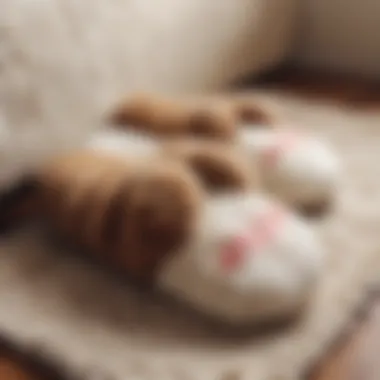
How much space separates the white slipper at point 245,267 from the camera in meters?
1.08

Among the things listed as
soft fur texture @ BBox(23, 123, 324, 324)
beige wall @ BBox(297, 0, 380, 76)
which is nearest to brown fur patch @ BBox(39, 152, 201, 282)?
soft fur texture @ BBox(23, 123, 324, 324)

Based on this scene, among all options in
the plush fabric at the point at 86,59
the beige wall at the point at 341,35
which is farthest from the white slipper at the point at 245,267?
the beige wall at the point at 341,35

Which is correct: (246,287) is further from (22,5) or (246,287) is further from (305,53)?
(305,53)

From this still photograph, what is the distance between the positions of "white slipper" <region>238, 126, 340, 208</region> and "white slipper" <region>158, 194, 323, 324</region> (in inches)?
6.1

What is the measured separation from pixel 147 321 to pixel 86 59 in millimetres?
498

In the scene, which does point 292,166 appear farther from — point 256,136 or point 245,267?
point 245,267

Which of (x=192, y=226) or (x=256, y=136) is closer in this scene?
(x=192, y=226)

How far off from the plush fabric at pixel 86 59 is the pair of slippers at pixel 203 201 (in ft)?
0.18

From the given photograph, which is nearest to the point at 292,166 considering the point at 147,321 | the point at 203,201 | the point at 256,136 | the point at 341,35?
the point at 256,136

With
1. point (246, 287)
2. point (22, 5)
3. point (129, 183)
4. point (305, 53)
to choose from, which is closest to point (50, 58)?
point (22, 5)

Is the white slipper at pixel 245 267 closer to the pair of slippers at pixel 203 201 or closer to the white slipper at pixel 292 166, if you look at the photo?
the pair of slippers at pixel 203 201

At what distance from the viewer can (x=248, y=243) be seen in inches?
43.8

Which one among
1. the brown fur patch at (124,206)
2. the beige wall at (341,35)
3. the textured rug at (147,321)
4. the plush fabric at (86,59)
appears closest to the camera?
the textured rug at (147,321)

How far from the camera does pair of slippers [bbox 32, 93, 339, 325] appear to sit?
1097 mm
